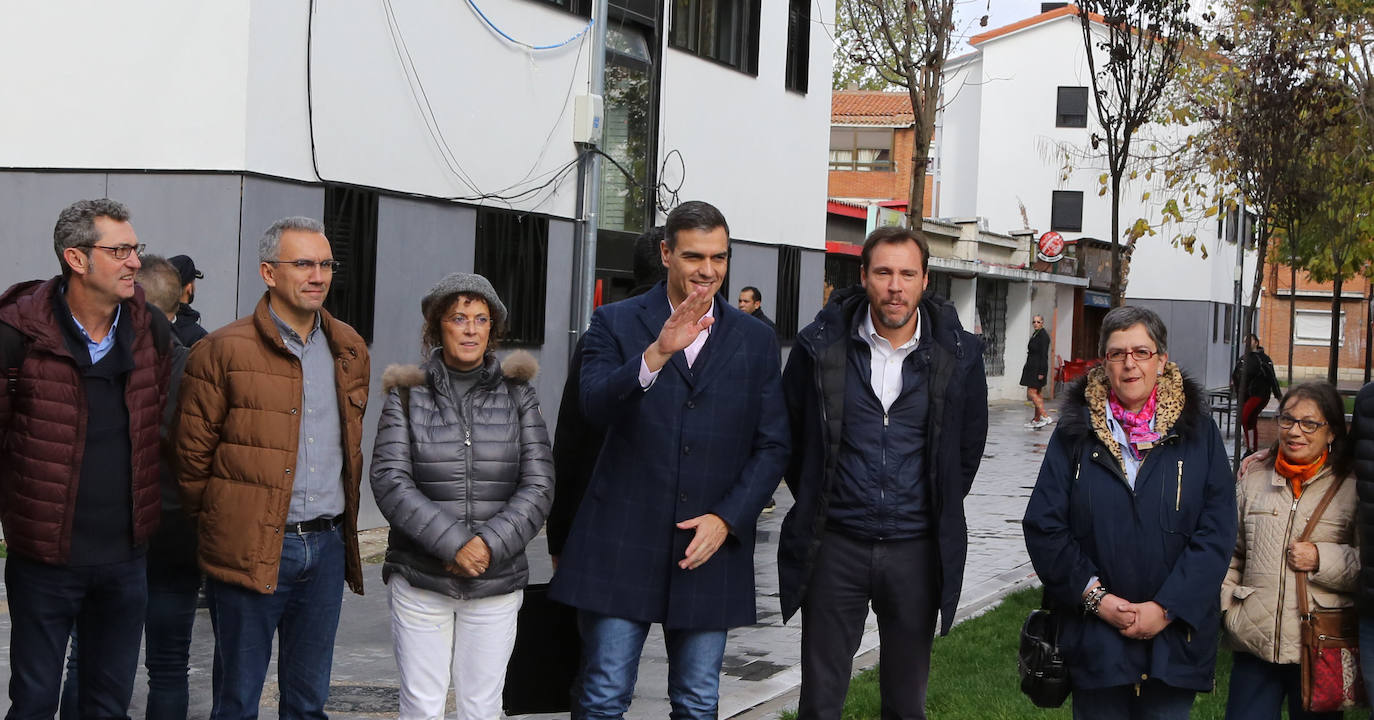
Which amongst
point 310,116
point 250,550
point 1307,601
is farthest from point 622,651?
point 310,116

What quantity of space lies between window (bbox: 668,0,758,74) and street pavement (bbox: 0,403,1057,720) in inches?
281

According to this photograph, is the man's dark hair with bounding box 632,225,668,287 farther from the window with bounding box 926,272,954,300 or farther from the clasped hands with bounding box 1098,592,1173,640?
the window with bounding box 926,272,954,300

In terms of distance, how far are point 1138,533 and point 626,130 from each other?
13.0 m

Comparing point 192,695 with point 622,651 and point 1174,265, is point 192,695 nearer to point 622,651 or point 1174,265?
point 622,651

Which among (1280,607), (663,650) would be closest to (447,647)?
(1280,607)

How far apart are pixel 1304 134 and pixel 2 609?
388 inches

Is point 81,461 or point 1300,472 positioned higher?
point 1300,472

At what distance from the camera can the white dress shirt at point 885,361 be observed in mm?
5074

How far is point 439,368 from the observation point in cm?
509

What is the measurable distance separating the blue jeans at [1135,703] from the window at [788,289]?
15.9 metres

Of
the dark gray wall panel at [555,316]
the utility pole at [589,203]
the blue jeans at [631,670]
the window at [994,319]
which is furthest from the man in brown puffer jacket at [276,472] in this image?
the window at [994,319]

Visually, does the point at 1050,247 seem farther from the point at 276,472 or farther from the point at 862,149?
the point at 276,472

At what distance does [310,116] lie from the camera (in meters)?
12.2

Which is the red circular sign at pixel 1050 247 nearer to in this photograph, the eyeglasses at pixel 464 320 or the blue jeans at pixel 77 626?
the eyeglasses at pixel 464 320
